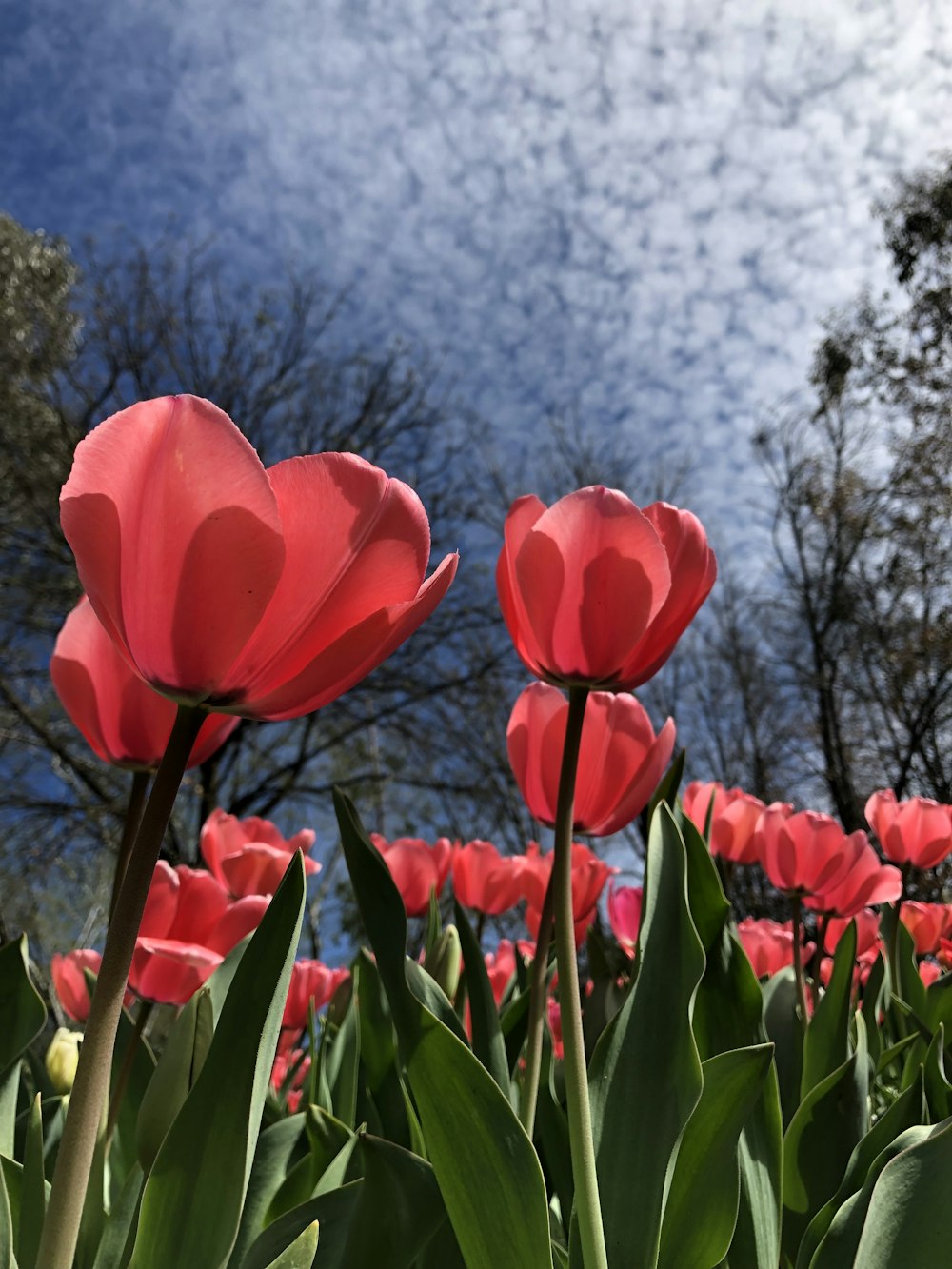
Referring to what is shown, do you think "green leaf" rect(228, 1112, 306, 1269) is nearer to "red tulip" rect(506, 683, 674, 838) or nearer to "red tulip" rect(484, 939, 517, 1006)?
"red tulip" rect(506, 683, 674, 838)

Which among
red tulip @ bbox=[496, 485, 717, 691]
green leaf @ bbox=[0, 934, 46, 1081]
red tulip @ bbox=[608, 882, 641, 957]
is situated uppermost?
red tulip @ bbox=[496, 485, 717, 691]

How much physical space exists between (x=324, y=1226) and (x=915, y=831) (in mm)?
1790

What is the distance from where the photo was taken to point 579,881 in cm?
136

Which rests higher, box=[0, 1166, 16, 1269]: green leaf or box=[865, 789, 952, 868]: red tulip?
box=[865, 789, 952, 868]: red tulip

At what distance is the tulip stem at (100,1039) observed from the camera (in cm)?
39

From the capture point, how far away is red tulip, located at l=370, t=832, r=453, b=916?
1.61 metres

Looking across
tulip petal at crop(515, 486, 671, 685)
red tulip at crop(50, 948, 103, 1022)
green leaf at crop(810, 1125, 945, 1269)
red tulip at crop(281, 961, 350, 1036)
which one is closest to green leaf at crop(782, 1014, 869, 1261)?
green leaf at crop(810, 1125, 945, 1269)

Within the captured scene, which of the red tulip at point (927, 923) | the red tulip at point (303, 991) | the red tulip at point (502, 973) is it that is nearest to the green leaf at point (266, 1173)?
the red tulip at point (303, 991)

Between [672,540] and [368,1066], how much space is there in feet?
1.95

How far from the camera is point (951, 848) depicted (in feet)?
6.59

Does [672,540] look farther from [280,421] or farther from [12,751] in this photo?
[12,751]

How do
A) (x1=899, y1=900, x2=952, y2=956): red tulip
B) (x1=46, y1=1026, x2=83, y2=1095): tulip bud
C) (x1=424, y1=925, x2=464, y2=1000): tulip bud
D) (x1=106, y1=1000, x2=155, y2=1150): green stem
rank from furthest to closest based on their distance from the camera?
(x1=899, y1=900, x2=952, y2=956): red tulip → (x1=46, y1=1026, x2=83, y2=1095): tulip bud → (x1=424, y1=925, x2=464, y2=1000): tulip bud → (x1=106, y1=1000, x2=155, y2=1150): green stem

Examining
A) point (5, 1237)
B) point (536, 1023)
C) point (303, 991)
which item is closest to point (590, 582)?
point (536, 1023)

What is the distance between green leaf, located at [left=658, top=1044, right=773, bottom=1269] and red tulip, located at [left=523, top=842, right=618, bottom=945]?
0.64m
